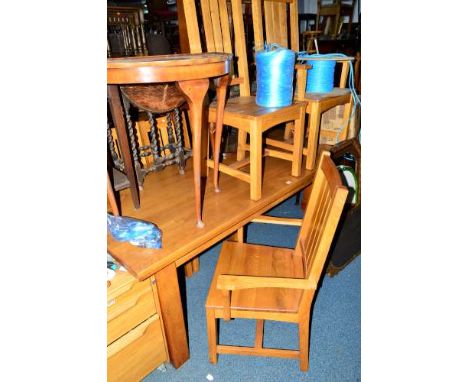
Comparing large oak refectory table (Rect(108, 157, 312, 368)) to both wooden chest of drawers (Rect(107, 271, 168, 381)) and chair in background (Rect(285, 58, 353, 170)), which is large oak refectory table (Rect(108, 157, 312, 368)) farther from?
chair in background (Rect(285, 58, 353, 170))

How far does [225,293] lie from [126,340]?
42cm

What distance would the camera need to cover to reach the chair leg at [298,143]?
1708 mm

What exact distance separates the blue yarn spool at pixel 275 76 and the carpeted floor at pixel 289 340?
1.15 meters

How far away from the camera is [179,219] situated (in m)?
1.45

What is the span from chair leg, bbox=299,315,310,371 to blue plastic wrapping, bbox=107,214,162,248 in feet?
2.14

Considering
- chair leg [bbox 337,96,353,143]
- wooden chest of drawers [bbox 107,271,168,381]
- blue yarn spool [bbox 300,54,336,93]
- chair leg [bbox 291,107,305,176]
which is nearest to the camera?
wooden chest of drawers [bbox 107,271,168,381]

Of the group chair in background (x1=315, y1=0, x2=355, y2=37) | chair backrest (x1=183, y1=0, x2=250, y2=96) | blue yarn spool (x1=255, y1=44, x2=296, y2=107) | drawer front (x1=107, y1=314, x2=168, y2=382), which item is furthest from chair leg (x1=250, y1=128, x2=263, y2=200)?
chair in background (x1=315, y1=0, x2=355, y2=37)

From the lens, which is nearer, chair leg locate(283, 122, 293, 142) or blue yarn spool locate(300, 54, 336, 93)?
blue yarn spool locate(300, 54, 336, 93)

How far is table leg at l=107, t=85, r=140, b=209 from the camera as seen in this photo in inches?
50.1

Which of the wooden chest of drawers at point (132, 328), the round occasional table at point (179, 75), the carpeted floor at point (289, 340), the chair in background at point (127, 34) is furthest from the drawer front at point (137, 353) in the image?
the chair in background at point (127, 34)

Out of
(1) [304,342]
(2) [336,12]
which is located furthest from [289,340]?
(2) [336,12]

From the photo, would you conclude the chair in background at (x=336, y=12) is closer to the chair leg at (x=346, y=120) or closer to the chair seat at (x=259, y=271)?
the chair leg at (x=346, y=120)

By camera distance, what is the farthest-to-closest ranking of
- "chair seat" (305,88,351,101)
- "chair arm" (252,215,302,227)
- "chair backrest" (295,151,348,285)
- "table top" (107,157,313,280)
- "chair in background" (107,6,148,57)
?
"chair in background" (107,6,148,57)
"chair seat" (305,88,351,101)
"chair arm" (252,215,302,227)
"table top" (107,157,313,280)
"chair backrest" (295,151,348,285)

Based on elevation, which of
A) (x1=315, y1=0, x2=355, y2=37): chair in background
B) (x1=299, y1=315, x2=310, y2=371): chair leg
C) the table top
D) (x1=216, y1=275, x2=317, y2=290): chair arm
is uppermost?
(x1=315, y1=0, x2=355, y2=37): chair in background
